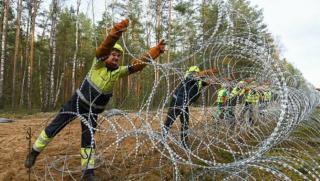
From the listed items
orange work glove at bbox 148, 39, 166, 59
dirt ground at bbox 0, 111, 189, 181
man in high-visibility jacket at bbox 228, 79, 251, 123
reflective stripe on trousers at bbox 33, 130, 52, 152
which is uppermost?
orange work glove at bbox 148, 39, 166, 59

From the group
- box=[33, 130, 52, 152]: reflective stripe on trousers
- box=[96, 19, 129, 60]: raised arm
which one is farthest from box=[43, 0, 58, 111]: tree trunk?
box=[96, 19, 129, 60]: raised arm

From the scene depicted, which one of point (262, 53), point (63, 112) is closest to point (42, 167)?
point (63, 112)

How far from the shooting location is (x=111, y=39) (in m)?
4.20

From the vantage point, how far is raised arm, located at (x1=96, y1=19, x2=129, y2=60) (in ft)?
13.5

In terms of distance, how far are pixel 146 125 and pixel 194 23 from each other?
3086 centimetres

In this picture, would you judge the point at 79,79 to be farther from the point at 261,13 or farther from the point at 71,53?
the point at 261,13

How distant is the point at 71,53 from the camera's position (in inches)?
1511

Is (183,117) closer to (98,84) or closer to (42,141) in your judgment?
(98,84)

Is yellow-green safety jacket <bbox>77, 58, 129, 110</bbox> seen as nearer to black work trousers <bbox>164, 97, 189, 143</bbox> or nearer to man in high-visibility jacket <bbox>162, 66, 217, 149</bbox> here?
black work trousers <bbox>164, 97, 189, 143</bbox>

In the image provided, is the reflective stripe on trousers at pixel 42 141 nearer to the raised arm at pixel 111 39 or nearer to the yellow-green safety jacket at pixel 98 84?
the yellow-green safety jacket at pixel 98 84

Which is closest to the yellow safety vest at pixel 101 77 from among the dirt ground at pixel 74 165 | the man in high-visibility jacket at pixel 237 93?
the dirt ground at pixel 74 165

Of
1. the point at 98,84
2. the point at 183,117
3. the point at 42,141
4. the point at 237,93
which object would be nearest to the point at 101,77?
the point at 98,84

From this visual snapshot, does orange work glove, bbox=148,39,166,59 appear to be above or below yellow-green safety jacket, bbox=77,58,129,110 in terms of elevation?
above

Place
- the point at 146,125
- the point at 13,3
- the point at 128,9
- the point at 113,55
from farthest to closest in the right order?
the point at 128,9 → the point at 13,3 → the point at 113,55 → the point at 146,125
